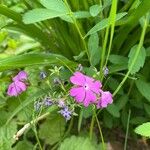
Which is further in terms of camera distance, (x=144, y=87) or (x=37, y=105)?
(x=144, y=87)

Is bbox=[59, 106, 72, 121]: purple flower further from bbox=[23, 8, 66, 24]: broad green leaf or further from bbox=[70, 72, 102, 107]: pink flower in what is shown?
bbox=[23, 8, 66, 24]: broad green leaf

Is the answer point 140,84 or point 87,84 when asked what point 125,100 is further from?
point 87,84

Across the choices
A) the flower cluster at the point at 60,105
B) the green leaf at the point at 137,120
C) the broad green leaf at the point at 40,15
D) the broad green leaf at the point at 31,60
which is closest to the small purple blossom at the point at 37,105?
the flower cluster at the point at 60,105

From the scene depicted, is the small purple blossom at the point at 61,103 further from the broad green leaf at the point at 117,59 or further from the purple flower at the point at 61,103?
the broad green leaf at the point at 117,59

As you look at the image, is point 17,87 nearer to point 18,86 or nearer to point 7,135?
point 18,86

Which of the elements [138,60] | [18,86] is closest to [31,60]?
[18,86]

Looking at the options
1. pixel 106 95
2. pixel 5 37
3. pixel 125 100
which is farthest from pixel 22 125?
pixel 5 37
